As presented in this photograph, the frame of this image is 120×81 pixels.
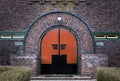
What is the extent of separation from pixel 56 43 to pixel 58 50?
1.43ft

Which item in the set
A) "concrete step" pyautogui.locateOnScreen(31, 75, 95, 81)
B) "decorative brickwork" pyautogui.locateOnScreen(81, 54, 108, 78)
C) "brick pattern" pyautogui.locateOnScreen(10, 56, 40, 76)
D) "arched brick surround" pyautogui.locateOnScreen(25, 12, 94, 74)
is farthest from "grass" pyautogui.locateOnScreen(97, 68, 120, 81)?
"brick pattern" pyautogui.locateOnScreen(10, 56, 40, 76)

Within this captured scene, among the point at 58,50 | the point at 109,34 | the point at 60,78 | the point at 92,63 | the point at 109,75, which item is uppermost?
the point at 109,34

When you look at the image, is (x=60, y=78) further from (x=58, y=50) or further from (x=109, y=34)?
(x=109, y=34)

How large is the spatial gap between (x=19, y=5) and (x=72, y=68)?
4.93 meters

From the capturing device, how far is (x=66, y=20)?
78.3ft

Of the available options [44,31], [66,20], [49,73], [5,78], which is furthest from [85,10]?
[5,78]

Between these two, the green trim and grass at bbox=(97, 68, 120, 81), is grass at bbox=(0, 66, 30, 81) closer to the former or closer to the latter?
grass at bbox=(97, 68, 120, 81)

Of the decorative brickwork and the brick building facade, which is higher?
the brick building facade

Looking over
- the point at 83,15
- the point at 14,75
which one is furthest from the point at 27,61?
the point at 14,75

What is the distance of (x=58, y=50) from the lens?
24.1 meters

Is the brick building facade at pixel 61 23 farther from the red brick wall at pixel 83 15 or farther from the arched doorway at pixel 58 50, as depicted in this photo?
the arched doorway at pixel 58 50

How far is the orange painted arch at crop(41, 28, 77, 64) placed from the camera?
2406 cm

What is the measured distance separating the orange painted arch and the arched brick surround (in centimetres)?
37

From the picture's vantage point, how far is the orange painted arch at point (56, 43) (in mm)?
24062
